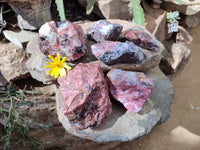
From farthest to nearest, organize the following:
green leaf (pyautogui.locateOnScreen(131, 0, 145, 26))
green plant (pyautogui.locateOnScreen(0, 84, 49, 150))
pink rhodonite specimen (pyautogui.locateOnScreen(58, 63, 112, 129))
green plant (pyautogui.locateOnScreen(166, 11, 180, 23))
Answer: green plant (pyautogui.locateOnScreen(166, 11, 180, 23)), green leaf (pyautogui.locateOnScreen(131, 0, 145, 26)), green plant (pyautogui.locateOnScreen(0, 84, 49, 150)), pink rhodonite specimen (pyautogui.locateOnScreen(58, 63, 112, 129))

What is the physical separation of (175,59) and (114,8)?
62 cm

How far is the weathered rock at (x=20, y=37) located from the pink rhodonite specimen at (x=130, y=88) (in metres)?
0.58

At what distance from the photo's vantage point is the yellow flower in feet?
2.79

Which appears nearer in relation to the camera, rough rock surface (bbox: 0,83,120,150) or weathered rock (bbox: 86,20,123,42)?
weathered rock (bbox: 86,20,123,42)

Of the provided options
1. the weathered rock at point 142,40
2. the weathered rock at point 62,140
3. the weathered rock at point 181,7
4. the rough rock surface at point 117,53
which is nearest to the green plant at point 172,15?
the weathered rock at point 181,7

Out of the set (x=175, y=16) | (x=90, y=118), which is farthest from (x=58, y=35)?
(x=175, y=16)

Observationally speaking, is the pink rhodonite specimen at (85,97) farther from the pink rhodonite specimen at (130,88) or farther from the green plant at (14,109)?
the green plant at (14,109)

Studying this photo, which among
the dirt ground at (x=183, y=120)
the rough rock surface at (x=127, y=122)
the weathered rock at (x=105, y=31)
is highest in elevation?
the weathered rock at (x=105, y=31)

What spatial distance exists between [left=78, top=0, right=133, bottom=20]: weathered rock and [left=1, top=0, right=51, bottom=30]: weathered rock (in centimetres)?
35

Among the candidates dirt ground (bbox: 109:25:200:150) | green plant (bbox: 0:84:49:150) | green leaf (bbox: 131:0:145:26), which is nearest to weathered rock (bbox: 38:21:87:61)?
green plant (bbox: 0:84:49:150)

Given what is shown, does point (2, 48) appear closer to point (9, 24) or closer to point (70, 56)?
point (9, 24)

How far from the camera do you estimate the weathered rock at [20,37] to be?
1.16m

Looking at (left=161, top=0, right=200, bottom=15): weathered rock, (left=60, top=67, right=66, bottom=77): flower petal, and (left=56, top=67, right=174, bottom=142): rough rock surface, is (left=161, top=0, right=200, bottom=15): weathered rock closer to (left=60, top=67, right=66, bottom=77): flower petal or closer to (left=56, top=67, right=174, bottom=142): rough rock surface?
(left=56, top=67, right=174, bottom=142): rough rock surface

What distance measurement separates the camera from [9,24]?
4.24ft
